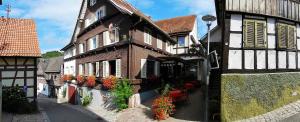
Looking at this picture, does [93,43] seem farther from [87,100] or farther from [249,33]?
[249,33]

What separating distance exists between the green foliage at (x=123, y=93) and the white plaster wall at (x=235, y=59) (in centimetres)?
826

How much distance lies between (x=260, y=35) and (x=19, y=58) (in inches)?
624

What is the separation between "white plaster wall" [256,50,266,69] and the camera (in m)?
15.0

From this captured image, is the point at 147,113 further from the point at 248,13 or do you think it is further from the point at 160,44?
the point at 160,44

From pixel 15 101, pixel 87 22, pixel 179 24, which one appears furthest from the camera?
pixel 179 24

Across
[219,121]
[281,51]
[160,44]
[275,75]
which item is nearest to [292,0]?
[281,51]

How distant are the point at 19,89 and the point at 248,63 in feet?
47.7

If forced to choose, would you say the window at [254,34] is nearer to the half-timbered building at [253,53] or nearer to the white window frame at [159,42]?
the half-timbered building at [253,53]

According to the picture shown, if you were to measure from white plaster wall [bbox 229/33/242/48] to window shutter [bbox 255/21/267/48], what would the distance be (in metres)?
0.85

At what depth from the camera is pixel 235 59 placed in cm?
1462

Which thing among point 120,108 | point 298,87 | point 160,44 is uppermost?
point 160,44

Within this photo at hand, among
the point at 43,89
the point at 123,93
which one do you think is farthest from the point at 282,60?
the point at 43,89

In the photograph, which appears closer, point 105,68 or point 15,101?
point 15,101

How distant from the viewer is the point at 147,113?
60.7 feet
